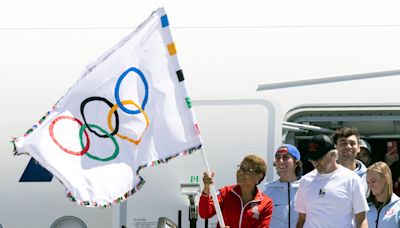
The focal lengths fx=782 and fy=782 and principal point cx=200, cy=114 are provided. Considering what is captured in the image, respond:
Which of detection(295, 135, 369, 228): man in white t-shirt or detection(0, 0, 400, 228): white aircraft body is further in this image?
detection(0, 0, 400, 228): white aircraft body

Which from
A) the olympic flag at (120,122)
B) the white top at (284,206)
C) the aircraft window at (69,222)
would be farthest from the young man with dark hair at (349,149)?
the aircraft window at (69,222)

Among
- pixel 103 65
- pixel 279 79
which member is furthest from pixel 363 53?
pixel 103 65

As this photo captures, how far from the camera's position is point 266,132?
6.93 meters

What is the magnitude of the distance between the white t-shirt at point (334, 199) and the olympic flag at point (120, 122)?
1.12 metres

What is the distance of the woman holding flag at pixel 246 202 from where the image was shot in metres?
6.11

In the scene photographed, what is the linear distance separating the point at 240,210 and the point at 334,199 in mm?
747

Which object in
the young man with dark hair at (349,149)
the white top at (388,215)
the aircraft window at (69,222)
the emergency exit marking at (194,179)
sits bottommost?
the aircraft window at (69,222)

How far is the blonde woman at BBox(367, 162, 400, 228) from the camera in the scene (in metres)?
6.11

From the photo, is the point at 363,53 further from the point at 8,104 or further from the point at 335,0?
the point at 8,104

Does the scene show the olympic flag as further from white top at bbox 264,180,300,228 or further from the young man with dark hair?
the young man with dark hair

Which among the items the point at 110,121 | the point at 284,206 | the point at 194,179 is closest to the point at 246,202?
the point at 284,206

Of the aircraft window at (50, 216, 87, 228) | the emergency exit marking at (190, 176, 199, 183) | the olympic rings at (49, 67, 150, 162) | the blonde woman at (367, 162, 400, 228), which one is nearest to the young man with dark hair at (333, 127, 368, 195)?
the blonde woman at (367, 162, 400, 228)

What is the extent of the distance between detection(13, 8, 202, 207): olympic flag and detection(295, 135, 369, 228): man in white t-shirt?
109 cm

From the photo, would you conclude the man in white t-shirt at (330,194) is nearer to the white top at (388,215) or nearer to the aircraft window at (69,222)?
the white top at (388,215)
